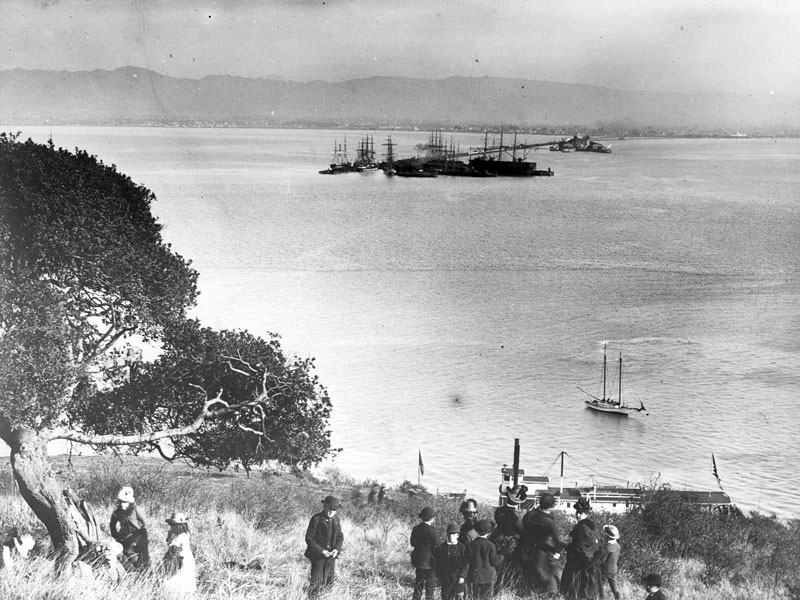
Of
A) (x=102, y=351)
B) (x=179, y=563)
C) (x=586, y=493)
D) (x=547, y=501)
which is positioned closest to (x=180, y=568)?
(x=179, y=563)

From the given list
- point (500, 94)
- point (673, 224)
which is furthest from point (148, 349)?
point (500, 94)

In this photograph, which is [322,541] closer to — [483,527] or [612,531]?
[483,527]

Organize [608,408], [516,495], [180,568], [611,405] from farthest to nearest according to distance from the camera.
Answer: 1. [611,405]
2. [608,408]
3. [516,495]
4. [180,568]

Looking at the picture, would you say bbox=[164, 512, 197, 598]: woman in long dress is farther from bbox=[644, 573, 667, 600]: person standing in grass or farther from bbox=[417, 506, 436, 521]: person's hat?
bbox=[644, 573, 667, 600]: person standing in grass

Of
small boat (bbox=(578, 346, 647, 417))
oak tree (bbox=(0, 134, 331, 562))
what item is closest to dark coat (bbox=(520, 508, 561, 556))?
oak tree (bbox=(0, 134, 331, 562))

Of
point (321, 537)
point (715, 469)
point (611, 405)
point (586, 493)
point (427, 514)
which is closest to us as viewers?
point (427, 514)

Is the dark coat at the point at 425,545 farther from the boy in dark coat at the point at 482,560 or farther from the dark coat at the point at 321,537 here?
the dark coat at the point at 321,537
